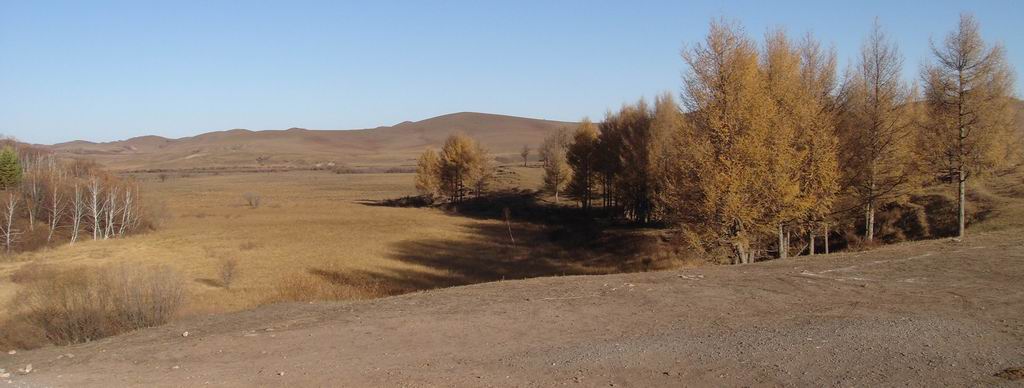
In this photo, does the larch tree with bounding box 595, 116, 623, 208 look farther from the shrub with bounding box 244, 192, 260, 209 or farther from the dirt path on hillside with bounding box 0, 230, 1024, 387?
the shrub with bounding box 244, 192, 260, 209

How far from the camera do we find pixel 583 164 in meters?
59.1

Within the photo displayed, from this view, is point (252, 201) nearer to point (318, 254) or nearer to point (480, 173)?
point (480, 173)

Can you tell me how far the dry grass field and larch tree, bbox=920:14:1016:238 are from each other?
14.2 meters

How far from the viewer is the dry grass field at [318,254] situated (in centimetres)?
2825

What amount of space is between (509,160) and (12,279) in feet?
450

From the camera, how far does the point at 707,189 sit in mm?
Answer: 18000

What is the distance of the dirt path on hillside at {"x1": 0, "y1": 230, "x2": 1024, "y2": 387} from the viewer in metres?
8.09

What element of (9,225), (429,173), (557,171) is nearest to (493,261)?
(9,225)

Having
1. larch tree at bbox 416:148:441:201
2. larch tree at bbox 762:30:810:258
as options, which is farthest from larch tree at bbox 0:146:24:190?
larch tree at bbox 762:30:810:258

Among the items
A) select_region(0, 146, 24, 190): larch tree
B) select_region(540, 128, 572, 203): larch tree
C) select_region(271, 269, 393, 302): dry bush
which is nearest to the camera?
select_region(271, 269, 393, 302): dry bush

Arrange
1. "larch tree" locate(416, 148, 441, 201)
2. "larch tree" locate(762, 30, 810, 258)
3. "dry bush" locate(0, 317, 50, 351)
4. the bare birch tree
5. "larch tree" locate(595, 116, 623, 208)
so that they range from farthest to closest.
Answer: "larch tree" locate(416, 148, 441, 201), "larch tree" locate(595, 116, 623, 208), the bare birch tree, "larch tree" locate(762, 30, 810, 258), "dry bush" locate(0, 317, 50, 351)

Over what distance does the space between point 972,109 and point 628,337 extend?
20.0 metres

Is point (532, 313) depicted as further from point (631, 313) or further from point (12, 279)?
point (12, 279)

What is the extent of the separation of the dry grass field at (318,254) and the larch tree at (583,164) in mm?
6867
